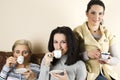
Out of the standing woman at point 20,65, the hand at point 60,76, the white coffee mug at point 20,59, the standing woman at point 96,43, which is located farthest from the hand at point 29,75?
the standing woman at point 96,43

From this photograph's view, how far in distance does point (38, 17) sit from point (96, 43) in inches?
25.1

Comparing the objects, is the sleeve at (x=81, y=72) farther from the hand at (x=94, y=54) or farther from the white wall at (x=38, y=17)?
the white wall at (x=38, y=17)

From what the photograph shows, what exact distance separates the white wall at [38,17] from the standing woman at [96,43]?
36cm

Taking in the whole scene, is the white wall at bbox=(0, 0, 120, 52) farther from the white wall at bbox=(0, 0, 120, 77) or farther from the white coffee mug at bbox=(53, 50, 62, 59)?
the white coffee mug at bbox=(53, 50, 62, 59)

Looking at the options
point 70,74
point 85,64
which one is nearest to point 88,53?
point 85,64

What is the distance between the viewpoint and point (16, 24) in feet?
7.85

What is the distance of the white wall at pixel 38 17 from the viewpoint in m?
2.37

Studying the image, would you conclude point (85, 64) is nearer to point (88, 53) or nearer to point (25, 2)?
point (88, 53)

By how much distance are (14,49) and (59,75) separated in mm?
528

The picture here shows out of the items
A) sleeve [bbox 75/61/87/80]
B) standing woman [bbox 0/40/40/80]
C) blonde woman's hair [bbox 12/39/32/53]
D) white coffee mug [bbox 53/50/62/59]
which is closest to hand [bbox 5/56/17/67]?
standing woman [bbox 0/40/40/80]

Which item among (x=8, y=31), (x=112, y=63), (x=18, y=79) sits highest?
(x=8, y=31)

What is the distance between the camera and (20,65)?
2.27 meters

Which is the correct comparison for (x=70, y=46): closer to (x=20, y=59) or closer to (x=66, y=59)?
(x=66, y=59)

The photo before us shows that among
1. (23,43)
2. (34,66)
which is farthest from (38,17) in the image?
(34,66)
